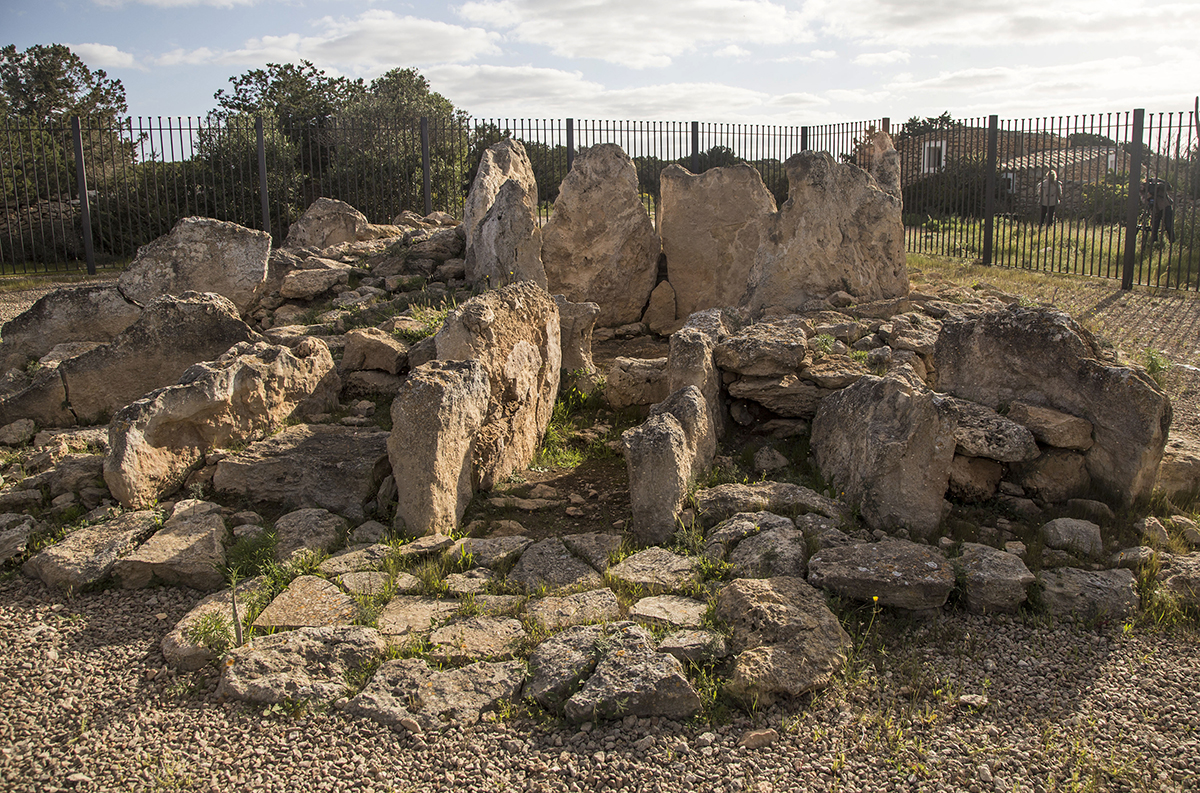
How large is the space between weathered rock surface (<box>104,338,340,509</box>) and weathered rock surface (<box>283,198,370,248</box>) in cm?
629

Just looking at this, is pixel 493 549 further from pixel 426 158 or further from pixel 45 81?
pixel 45 81

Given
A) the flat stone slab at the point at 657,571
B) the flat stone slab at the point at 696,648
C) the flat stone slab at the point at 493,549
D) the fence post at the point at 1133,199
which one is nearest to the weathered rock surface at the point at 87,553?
the flat stone slab at the point at 493,549

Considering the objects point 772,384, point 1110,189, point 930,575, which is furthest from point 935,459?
point 1110,189

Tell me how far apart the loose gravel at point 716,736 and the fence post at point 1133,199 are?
1084 centimetres

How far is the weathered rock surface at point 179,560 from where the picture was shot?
5.05 metres

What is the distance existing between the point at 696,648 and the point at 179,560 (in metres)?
3.08


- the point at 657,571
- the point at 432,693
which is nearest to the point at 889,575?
the point at 657,571

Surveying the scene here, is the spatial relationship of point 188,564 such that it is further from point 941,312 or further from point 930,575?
point 941,312

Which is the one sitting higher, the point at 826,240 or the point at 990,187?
the point at 990,187

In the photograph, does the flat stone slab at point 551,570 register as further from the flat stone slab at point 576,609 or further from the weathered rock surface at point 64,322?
the weathered rock surface at point 64,322

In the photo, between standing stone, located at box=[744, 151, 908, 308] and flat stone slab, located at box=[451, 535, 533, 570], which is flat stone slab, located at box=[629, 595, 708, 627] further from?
standing stone, located at box=[744, 151, 908, 308]

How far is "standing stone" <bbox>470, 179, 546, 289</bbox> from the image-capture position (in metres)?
9.85

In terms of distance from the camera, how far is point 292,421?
6.88m

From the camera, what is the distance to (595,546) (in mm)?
5348
